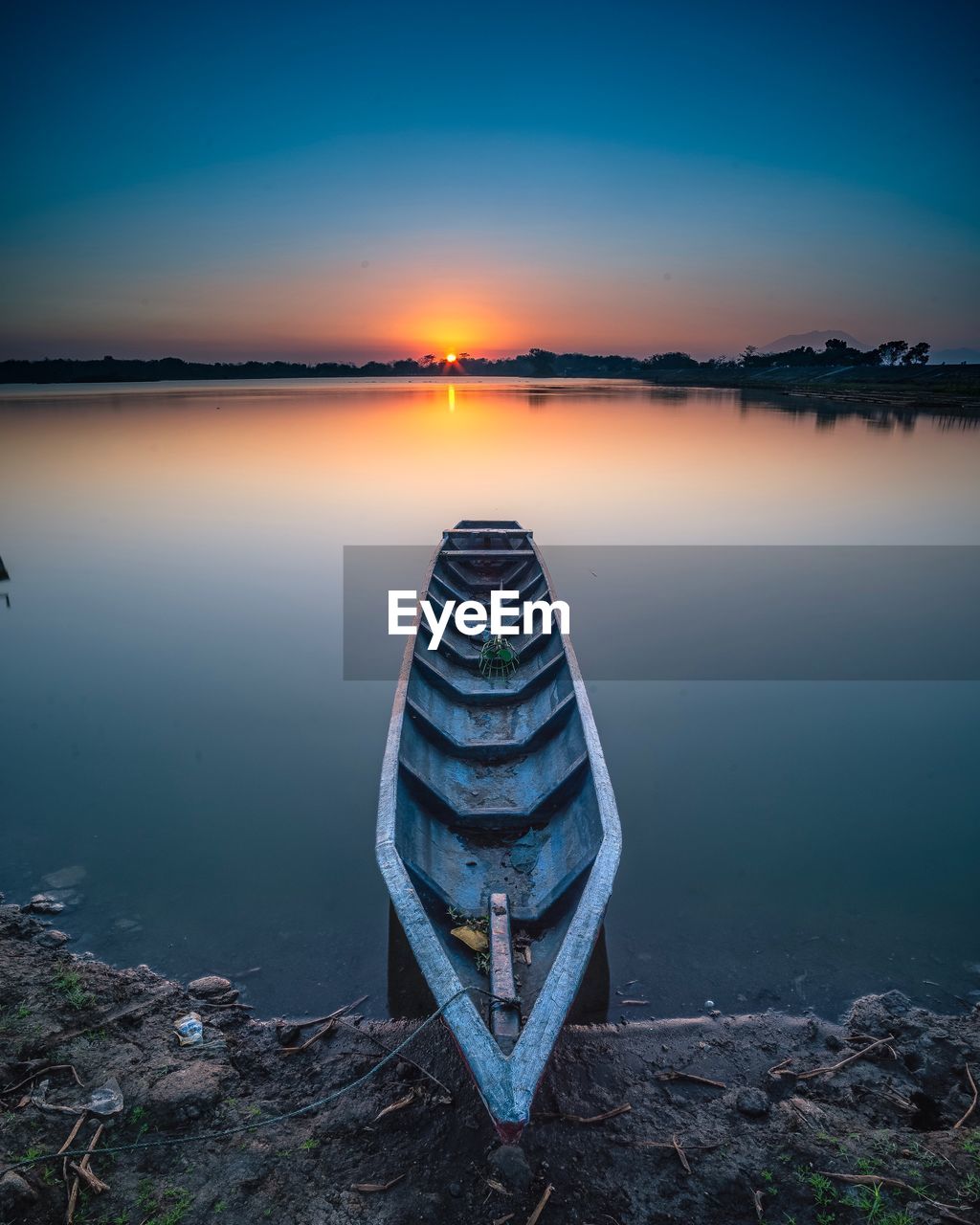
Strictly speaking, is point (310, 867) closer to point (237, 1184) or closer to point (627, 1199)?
point (237, 1184)

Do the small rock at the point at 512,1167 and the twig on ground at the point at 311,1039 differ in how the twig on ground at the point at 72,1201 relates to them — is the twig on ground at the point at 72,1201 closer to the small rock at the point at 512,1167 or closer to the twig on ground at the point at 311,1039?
the twig on ground at the point at 311,1039

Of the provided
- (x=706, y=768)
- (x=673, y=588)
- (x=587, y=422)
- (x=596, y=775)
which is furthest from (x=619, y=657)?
(x=587, y=422)

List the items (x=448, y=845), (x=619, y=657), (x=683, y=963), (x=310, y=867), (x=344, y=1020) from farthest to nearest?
(x=619, y=657)
(x=310, y=867)
(x=448, y=845)
(x=683, y=963)
(x=344, y=1020)

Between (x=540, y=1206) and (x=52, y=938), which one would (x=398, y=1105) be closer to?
(x=540, y=1206)

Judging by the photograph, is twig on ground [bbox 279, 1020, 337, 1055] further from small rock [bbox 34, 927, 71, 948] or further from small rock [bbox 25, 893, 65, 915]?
small rock [bbox 25, 893, 65, 915]

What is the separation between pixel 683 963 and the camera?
5094 mm

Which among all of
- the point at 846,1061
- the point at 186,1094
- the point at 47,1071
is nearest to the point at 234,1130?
the point at 186,1094

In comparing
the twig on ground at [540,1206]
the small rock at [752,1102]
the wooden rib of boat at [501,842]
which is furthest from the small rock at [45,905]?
the small rock at [752,1102]

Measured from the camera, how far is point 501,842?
5.56 meters

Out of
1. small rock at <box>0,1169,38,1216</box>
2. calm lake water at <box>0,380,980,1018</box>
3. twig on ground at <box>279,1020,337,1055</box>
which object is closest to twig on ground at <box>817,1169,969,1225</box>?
calm lake water at <box>0,380,980,1018</box>

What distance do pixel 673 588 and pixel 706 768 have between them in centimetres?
697

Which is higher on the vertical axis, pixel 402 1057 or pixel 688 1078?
pixel 402 1057

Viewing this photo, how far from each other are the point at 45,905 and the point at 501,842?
377 centimetres

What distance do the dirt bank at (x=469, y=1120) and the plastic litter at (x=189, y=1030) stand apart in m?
0.06
